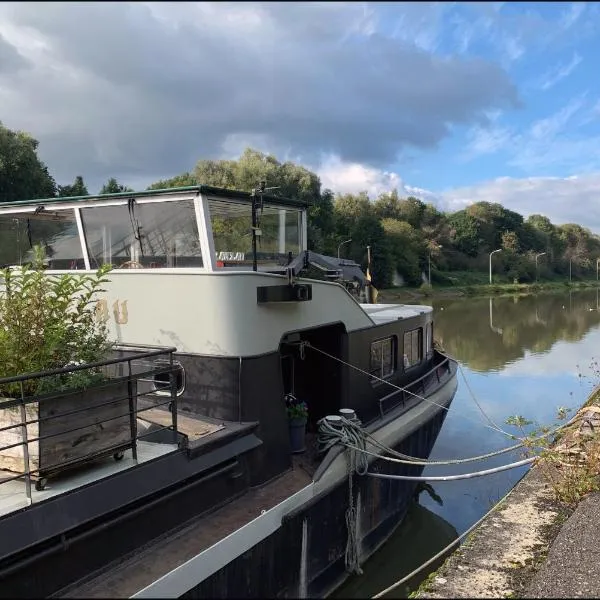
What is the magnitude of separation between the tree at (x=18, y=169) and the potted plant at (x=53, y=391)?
27.1 m

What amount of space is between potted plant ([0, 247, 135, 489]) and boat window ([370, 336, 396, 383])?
448cm

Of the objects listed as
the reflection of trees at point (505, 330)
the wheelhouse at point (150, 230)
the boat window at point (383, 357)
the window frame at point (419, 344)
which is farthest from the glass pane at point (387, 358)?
the reflection of trees at point (505, 330)

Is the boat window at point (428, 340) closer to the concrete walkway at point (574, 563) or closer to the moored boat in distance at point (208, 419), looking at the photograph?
the moored boat in distance at point (208, 419)

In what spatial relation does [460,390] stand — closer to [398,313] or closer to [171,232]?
[398,313]

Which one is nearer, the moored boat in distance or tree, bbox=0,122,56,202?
the moored boat in distance

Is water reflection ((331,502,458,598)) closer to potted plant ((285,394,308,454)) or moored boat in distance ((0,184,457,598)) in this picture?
moored boat in distance ((0,184,457,598))

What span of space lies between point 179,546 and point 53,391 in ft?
5.44

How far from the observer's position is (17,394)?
453 cm

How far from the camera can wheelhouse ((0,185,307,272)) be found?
5.98 meters

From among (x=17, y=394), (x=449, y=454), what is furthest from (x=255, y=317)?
(x=449, y=454)

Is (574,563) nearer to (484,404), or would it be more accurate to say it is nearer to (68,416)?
(68,416)

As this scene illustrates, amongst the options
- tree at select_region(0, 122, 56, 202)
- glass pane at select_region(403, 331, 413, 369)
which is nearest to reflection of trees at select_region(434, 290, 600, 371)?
glass pane at select_region(403, 331, 413, 369)

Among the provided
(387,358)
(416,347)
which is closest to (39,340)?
(387,358)

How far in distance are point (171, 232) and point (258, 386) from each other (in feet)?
6.34
